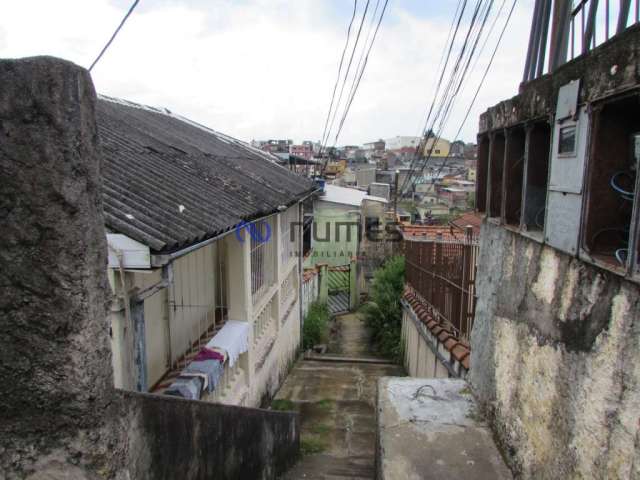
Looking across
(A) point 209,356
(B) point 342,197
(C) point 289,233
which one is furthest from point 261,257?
(B) point 342,197

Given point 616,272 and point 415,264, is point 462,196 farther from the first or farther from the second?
point 616,272

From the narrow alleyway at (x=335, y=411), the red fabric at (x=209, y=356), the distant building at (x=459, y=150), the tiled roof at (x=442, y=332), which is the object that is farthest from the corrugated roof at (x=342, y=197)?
the distant building at (x=459, y=150)

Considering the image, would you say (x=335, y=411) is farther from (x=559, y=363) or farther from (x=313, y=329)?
(x=559, y=363)

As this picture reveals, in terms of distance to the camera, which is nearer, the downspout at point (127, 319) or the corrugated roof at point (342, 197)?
the downspout at point (127, 319)

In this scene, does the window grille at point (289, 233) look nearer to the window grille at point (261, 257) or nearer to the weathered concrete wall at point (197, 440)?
the window grille at point (261, 257)

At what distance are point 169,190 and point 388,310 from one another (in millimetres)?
8846

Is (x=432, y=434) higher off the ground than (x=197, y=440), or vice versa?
(x=197, y=440)

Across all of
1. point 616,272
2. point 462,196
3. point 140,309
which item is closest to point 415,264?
point 140,309

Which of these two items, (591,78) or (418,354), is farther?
(418,354)

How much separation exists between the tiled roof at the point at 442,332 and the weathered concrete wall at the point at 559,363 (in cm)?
158

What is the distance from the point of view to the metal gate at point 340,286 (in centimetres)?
1914

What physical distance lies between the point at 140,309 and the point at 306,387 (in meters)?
6.53

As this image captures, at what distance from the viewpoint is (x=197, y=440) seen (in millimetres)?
2777

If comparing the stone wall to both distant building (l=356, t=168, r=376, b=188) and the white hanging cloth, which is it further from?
distant building (l=356, t=168, r=376, b=188)
